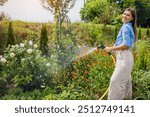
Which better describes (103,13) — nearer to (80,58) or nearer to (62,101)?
(80,58)

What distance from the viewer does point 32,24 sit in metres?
10.2

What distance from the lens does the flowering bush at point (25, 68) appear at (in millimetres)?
9172

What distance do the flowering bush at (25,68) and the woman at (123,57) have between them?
1646 millimetres

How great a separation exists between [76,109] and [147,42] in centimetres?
270

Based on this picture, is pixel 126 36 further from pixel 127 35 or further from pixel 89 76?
pixel 89 76

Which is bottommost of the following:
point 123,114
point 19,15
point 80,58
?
point 123,114

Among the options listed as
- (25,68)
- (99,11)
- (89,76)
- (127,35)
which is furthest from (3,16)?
(127,35)

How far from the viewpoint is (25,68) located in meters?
9.16

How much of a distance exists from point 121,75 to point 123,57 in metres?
0.25

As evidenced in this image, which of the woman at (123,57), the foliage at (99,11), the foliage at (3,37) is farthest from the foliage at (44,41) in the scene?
the woman at (123,57)

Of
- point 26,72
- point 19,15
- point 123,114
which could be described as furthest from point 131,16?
point 19,15

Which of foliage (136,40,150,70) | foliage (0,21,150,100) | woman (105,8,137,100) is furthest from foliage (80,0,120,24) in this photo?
woman (105,8,137,100)

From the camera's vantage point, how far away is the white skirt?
25.3 ft

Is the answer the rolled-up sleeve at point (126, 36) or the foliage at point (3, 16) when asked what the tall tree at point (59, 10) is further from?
the rolled-up sleeve at point (126, 36)
